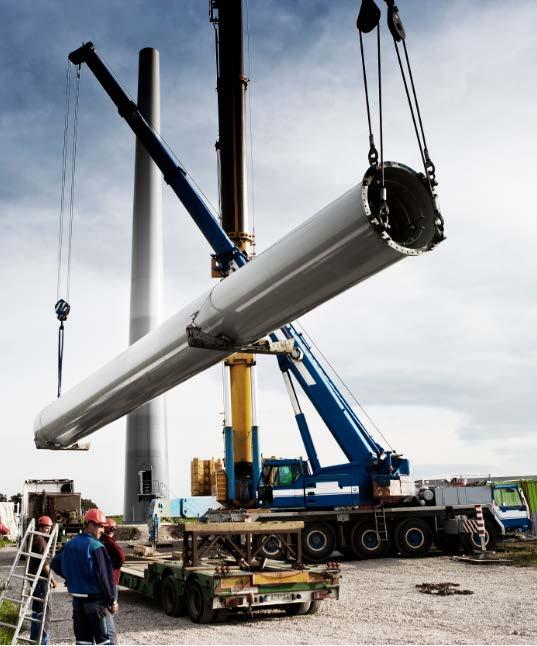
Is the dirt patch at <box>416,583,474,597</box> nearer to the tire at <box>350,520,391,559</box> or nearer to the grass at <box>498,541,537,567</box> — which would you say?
the grass at <box>498,541,537,567</box>

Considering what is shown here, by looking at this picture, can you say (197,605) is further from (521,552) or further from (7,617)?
(521,552)

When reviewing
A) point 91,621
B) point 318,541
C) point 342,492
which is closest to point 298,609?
point 91,621

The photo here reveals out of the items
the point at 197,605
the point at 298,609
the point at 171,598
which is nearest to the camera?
the point at 197,605

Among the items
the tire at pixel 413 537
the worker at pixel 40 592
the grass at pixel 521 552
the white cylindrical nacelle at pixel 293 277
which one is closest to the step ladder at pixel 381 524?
the tire at pixel 413 537

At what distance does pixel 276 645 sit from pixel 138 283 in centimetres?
2161

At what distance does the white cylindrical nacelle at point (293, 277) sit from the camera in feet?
20.2

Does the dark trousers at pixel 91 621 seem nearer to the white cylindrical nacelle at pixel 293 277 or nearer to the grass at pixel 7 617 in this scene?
the grass at pixel 7 617

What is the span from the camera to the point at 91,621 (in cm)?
560

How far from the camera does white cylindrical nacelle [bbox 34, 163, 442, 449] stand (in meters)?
6.16

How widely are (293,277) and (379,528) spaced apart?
35.5 ft

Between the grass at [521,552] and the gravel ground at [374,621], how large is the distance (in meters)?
2.61

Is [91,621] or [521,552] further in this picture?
[521,552]

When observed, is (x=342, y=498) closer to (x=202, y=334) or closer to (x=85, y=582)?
(x=202, y=334)

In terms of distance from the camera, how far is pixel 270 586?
8.18m
